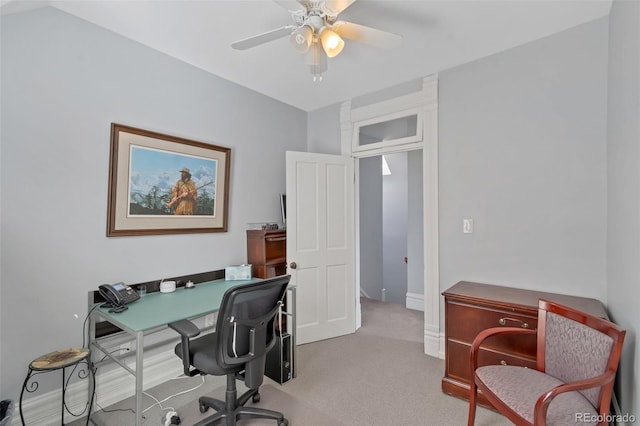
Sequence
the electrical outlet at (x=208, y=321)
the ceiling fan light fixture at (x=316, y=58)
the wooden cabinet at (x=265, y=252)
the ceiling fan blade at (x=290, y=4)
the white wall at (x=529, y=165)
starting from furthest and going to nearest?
1. the wooden cabinet at (x=265, y=252)
2. the electrical outlet at (x=208, y=321)
3. the white wall at (x=529, y=165)
4. the ceiling fan light fixture at (x=316, y=58)
5. the ceiling fan blade at (x=290, y=4)

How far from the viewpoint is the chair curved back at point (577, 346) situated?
1319 mm

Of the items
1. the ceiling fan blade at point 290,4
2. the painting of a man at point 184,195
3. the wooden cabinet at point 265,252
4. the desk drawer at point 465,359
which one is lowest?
the desk drawer at point 465,359

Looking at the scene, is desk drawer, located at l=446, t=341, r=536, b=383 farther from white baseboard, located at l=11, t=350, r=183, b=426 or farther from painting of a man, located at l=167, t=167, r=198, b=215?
painting of a man, located at l=167, t=167, r=198, b=215

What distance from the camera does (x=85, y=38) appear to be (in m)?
2.05

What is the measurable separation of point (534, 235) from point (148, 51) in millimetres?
3464

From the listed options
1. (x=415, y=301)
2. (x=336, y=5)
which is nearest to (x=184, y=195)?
(x=336, y=5)

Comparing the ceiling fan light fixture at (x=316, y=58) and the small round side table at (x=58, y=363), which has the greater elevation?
the ceiling fan light fixture at (x=316, y=58)

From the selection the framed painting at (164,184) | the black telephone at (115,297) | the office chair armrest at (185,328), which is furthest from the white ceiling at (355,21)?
the office chair armrest at (185,328)

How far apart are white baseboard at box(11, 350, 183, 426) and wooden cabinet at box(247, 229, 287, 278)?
105 centimetres

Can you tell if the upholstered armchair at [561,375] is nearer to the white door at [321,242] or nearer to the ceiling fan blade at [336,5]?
the white door at [321,242]

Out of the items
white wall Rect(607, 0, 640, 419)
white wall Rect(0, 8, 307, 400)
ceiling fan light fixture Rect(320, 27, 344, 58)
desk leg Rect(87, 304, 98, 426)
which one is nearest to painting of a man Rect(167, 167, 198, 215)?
white wall Rect(0, 8, 307, 400)

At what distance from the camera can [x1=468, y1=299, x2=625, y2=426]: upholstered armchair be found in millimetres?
1284

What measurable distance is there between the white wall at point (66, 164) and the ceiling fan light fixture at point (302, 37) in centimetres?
137

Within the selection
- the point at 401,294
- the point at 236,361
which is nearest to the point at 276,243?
the point at 236,361
